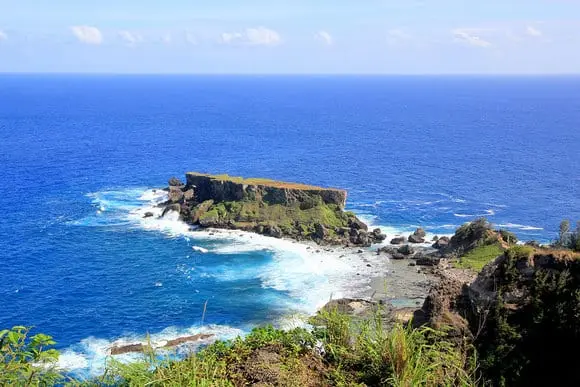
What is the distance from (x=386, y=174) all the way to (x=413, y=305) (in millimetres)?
69924

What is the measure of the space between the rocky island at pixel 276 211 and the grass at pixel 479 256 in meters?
14.8

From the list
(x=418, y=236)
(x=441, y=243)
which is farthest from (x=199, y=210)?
(x=441, y=243)

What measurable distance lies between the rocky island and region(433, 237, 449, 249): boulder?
28.5 ft

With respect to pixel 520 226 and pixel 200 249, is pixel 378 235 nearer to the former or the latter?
pixel 520 226

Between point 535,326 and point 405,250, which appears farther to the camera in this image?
point 405,250

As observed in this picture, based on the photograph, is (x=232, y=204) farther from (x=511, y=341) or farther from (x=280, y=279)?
(x=511, y=341)

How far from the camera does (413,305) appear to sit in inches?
2322

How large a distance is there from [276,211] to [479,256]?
1365 inches

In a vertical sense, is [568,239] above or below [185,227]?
above

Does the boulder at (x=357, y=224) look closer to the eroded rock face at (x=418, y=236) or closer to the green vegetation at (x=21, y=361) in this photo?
the eroded rock face at (x=418, y=236)

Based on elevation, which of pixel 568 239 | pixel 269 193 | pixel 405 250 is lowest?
pixel 405 250

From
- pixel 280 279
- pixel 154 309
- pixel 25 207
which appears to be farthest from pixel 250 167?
pixel 154 309

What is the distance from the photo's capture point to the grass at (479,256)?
2685 inches

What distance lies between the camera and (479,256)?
7069cm
